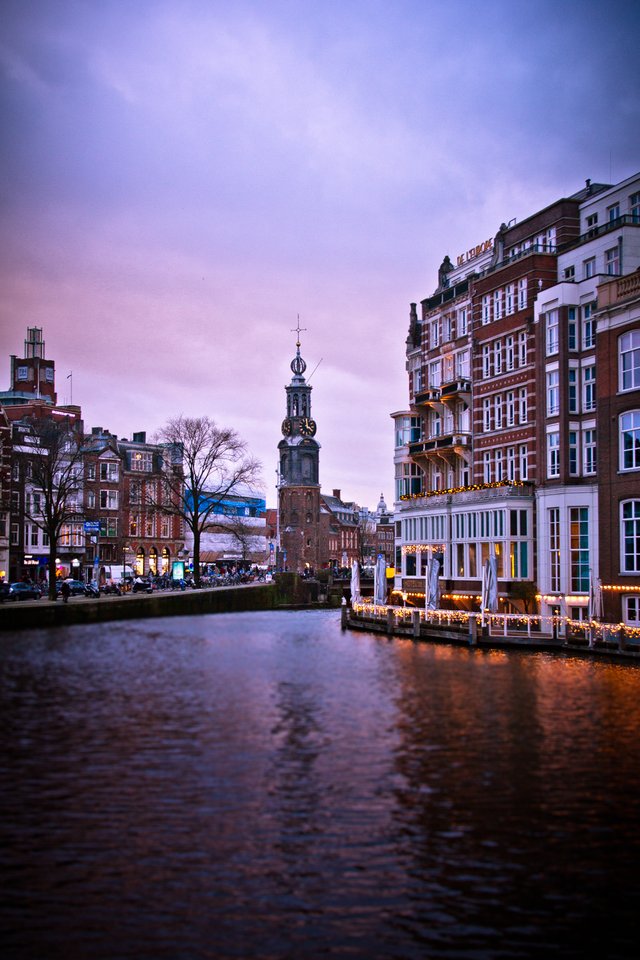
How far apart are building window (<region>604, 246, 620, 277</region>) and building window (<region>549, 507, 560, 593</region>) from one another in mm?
12965

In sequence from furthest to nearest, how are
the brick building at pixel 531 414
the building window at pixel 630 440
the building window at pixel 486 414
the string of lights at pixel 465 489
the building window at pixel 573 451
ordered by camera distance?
the building window at pixel 486 414
the string of lights at pixel 465 489
the building window at pixel 573 451
the brick building at pixel 531 414
the building window at pixel 630 440

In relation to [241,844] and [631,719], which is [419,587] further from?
[241,844]

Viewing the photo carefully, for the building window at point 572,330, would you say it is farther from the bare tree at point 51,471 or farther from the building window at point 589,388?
the bare tree at point 51,471

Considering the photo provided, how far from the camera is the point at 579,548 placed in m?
55.4

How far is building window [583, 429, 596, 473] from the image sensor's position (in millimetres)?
55812

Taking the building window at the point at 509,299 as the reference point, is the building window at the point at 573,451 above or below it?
below

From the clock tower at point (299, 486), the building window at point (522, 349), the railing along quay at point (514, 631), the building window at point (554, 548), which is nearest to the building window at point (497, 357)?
the building window at point (522, 349)

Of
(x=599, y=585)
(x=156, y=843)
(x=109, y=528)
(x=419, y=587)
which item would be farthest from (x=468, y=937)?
(x=109, y=528)

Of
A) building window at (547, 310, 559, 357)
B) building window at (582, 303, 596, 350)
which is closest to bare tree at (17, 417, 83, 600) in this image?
building window at (547, 310, 559, 357)

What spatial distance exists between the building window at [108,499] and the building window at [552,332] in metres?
64.2

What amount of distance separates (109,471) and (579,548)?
221 ft

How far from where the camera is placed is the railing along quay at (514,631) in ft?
147

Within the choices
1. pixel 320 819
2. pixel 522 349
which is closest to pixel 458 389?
pixel 522 349

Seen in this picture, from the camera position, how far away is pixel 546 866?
55.2 ft
